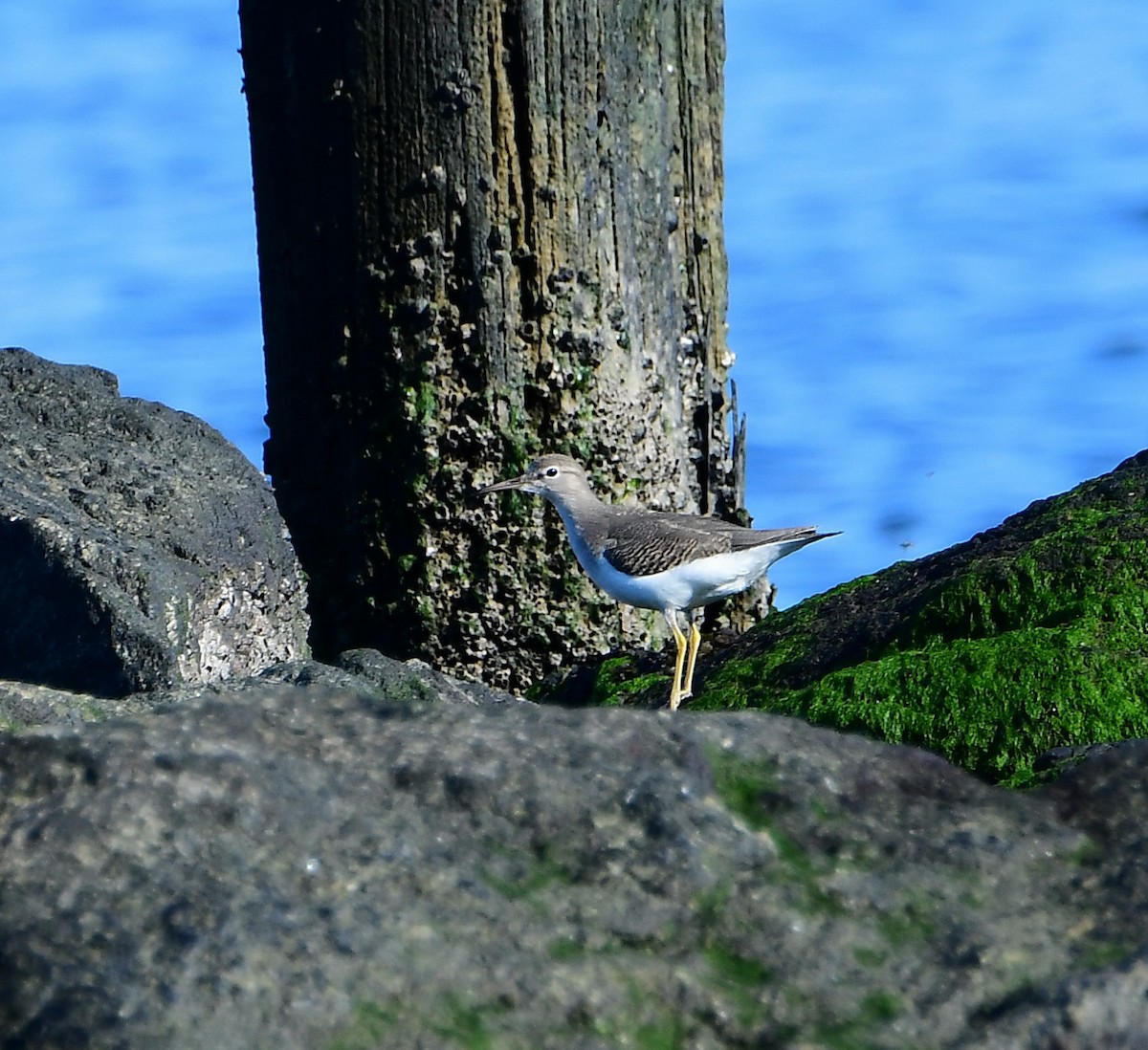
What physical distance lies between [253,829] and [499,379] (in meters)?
4.12

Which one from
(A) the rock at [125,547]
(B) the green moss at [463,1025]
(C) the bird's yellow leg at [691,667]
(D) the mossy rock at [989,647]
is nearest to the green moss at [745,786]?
(B) the green moss at [463,1025]

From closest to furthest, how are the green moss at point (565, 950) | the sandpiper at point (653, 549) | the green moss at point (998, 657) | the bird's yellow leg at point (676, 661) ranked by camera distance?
the green moss at point (565, 950) < the green moss at point (998, 657) < the bird's yellow leg at point (676, 661) < the sandpiper at point (653, 549)

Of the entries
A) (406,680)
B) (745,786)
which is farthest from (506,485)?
(745,786)

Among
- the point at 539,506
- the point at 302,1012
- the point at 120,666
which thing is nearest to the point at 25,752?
the point at 302,1012

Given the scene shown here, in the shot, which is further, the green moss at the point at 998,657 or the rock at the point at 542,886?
the green moss at the point at 998,657

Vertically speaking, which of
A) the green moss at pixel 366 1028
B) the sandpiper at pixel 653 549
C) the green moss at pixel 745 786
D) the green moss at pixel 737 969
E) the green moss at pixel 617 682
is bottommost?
the green moss at pixel 366 1028

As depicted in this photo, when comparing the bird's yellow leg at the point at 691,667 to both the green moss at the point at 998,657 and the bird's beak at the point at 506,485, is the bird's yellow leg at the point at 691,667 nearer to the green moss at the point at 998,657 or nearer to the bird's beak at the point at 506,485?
the green moss at the point at 998,657

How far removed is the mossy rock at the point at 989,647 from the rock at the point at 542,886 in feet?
6.03

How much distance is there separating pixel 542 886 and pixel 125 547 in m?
2.94

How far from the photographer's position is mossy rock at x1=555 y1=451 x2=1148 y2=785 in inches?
177

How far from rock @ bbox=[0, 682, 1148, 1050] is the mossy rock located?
184cm

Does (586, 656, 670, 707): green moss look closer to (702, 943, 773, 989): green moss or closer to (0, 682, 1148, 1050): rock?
(0, 682, 1148, 1050): rock

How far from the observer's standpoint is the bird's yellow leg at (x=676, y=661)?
5.63 meters

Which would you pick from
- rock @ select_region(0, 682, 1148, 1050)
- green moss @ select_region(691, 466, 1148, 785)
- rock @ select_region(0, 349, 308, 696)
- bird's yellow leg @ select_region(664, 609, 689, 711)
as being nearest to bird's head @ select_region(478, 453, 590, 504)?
bird's yellow leg @ select_region(664, 609, 689, 711)
